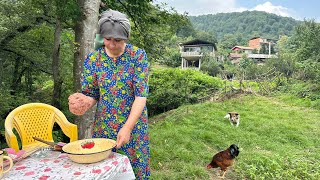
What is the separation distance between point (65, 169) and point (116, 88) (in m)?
0.56

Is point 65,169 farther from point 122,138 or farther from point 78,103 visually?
point 78,103

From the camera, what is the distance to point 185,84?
12758mm

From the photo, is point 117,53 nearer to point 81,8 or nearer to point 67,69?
point 81,8

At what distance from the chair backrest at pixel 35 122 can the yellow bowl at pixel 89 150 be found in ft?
2.22

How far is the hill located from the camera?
69875 mm

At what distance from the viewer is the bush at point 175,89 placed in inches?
470

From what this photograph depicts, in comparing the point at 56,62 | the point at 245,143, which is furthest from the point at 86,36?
the point at 245,143

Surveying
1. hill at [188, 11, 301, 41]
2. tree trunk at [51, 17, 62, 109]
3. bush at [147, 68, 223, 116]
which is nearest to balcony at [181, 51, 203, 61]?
bush at [147, 68, 223, 116]

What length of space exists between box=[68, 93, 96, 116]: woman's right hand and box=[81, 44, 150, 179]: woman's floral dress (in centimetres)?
9

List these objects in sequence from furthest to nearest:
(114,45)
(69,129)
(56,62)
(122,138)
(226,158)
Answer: (56,62)
(226,158)
(69,129)
(114,45)
(122,138)

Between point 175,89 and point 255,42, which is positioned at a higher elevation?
point 255,42

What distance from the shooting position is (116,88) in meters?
1.75

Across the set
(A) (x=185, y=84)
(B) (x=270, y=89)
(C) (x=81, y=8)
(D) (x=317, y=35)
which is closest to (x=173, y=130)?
(C) (x=81, y=8)

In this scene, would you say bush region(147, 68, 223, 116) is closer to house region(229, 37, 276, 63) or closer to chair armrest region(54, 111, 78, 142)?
chair armrest region(54, 111, 78, 142)
